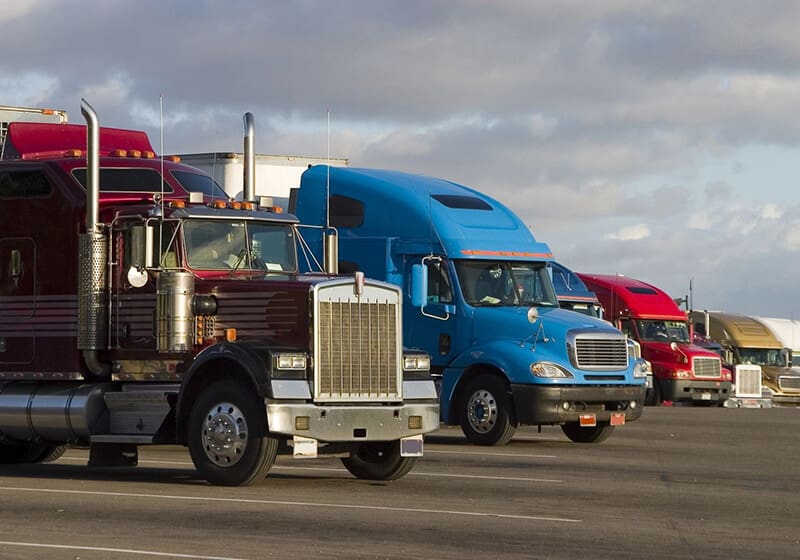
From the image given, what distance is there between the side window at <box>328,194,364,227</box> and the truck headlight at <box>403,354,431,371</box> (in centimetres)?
775

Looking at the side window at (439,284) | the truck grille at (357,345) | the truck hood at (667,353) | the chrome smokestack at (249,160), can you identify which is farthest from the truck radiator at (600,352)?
the truck hood at (667,353)

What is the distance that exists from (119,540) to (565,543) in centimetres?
321

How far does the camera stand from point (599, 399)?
2298 centimetres

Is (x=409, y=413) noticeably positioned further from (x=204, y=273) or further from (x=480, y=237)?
(x=480, y=237)

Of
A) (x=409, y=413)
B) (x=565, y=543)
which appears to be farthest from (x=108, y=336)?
(x=565, y=543)

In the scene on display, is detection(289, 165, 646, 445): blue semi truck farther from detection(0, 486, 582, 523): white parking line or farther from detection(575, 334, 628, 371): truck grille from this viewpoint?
detection(0, 486, 582, 523): white parking line

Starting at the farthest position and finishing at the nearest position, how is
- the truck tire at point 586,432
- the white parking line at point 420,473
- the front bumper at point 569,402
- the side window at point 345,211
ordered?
the side window at point 345,211 < the truck tire at point 586,432 < the front bumper at point 569,402 < the white parking line at point 420,473

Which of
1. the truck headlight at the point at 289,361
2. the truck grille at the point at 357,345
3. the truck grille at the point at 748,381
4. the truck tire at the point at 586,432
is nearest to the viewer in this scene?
the truck headlight at the point at 289,361

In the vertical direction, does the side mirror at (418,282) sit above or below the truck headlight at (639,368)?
above

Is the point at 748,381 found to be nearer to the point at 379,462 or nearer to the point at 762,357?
the point at 762,357

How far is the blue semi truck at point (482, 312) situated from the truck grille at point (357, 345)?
5491mm

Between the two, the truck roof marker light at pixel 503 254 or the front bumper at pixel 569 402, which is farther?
the truck roof marker light at pixel 503 254

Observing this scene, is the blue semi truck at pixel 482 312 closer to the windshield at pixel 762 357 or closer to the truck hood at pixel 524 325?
the truck hood at pixel 524 325

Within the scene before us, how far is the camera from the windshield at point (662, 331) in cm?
4184
